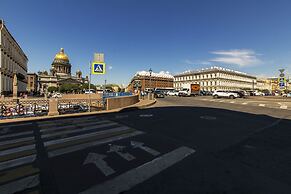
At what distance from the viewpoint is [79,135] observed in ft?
21.7

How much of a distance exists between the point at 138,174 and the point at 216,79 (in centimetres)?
12605

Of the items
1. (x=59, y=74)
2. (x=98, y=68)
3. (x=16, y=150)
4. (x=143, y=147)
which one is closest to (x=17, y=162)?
(x=16, y=150)

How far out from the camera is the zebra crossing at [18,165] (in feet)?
10.3

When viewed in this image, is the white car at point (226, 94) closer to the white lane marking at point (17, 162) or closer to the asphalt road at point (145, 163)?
the asphalt road at point (145, 163)

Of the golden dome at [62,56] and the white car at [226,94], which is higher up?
the golden dome at [62,56]

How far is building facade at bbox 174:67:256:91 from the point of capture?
118 meters

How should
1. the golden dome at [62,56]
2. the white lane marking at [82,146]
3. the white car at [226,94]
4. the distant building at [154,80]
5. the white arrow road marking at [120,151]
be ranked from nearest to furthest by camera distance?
the white arrow road marking at [120,151] < the white lane marking at [82,146] < the white car at [226,94] < the golden dome at [62,56] < the distant building at [154,80]

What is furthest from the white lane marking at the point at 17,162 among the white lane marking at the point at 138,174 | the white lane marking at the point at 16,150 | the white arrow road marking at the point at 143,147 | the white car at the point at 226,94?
the white car at the point at 226,94

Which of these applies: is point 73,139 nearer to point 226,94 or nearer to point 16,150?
point 16,150

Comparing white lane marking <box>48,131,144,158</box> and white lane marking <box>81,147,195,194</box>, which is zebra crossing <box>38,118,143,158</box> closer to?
white lane marking <box>48,131,144,158</box>

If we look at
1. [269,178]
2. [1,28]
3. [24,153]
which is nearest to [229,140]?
[269,178]

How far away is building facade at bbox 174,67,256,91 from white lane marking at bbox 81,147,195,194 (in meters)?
115

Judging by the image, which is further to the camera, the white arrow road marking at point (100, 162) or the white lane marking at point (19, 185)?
the white arrow road marking at point (100, 162)

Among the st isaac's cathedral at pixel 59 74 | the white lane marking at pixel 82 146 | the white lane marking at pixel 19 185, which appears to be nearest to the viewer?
the white lane marking at pixel 19 185
